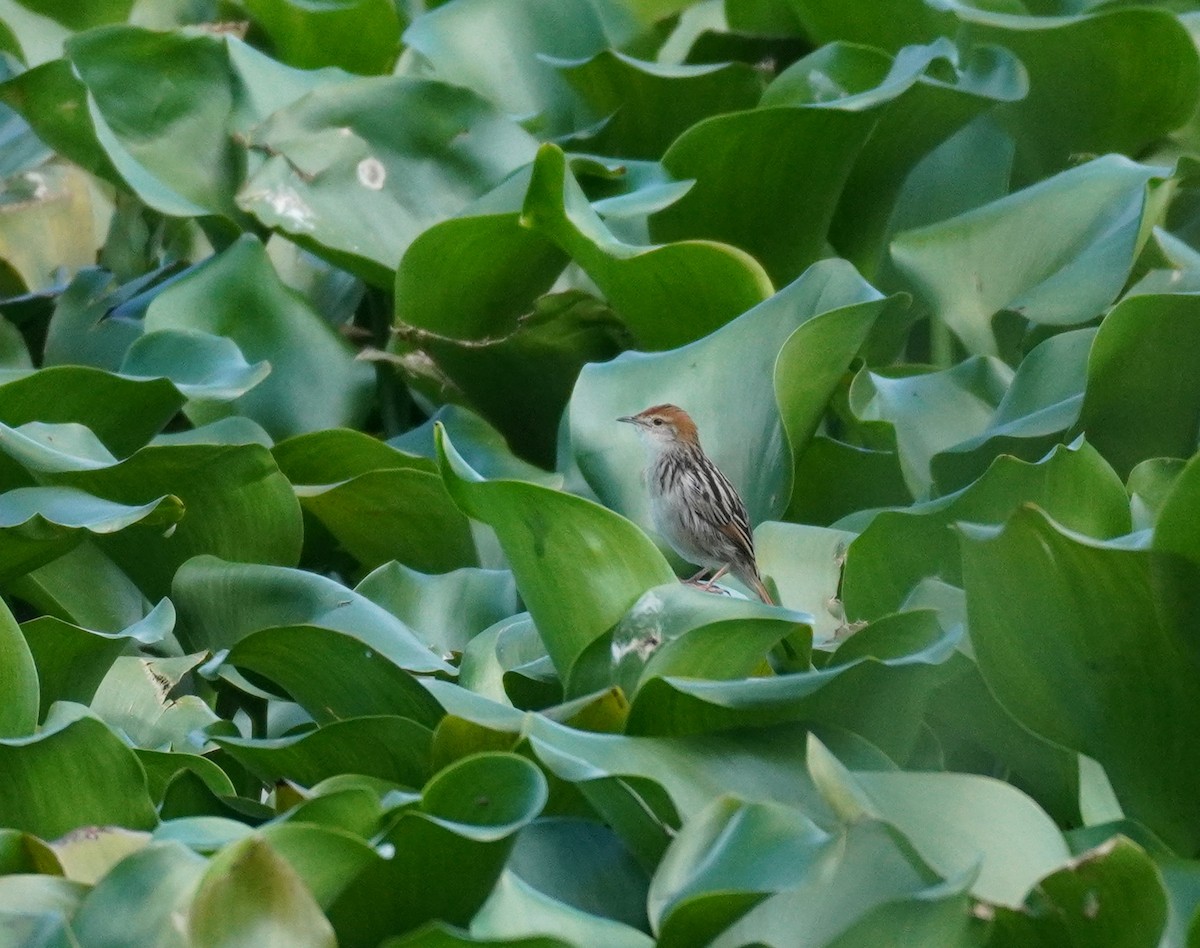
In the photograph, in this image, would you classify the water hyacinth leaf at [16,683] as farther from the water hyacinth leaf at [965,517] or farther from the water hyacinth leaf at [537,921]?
→ the water hyacinth leaf at [965,517]

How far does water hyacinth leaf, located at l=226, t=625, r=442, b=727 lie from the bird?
587 millimetres

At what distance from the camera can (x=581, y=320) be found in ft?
9.74

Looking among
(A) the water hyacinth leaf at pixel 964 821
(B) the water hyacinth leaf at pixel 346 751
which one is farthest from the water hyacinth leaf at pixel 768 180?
(A) the water hyacinth leaf at pixel 964 821

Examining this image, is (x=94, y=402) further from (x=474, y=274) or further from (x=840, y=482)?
(x=840, y=482)

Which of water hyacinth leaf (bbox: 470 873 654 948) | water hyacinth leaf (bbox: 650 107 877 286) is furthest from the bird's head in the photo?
water hyacinth leaf (bbox: 470 873 654 948)

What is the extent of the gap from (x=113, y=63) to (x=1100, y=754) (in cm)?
205

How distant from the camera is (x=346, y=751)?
1.86 metres

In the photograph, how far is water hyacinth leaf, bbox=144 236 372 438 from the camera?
286 centimetres

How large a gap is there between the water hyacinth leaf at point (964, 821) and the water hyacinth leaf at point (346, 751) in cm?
48

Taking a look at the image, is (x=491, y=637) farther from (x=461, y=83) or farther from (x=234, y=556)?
(x=461, y=83)

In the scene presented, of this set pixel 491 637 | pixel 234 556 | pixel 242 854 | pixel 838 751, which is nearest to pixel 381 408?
pixel 234 556

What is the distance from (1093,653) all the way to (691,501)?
1.29m

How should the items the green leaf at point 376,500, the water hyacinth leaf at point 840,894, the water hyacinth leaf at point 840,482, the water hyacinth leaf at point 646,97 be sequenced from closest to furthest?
the water hyacinth leaf at point 840,894
the green leaf at point 376,500
the water hyacinth leaf at point 840,482
the water hyacinth leaf at point 646,97

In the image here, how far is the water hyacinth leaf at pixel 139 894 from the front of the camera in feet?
4.86
